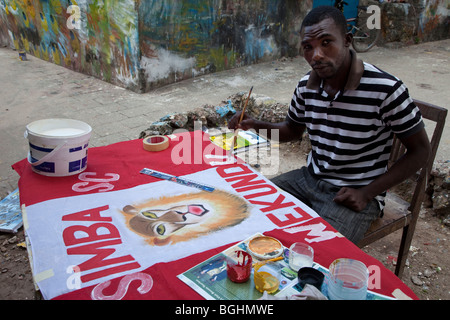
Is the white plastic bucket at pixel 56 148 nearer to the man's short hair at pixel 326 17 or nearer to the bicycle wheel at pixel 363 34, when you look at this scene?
the man's short hair at pixel 326 17

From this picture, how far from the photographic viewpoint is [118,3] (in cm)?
540

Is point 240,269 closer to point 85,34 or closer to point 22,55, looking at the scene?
point 85,34

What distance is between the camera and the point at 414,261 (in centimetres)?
253

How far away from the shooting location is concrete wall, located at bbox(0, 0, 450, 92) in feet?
18.1

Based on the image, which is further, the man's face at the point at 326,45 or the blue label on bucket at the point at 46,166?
the blue label on bucket at the point at 46,166

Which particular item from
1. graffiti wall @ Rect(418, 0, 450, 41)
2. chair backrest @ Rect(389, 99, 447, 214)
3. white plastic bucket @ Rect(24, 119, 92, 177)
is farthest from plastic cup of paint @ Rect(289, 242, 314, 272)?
graffiti wall @ Rect(418, 0, 450, 41)

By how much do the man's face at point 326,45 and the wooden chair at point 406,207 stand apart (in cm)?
61

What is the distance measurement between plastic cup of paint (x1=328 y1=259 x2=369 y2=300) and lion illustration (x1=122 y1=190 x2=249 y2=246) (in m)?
0.47

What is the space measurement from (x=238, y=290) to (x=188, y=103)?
428cm

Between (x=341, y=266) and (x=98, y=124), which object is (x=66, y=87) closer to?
(x=98, y=124)

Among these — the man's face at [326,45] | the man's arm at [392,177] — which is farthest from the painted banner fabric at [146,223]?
the man's face at [326,45]

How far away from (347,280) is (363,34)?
8282mm

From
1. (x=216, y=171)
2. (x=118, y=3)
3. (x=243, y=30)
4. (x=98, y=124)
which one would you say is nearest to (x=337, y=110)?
(x=216, y=171)

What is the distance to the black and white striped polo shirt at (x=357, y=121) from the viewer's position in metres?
1.67
